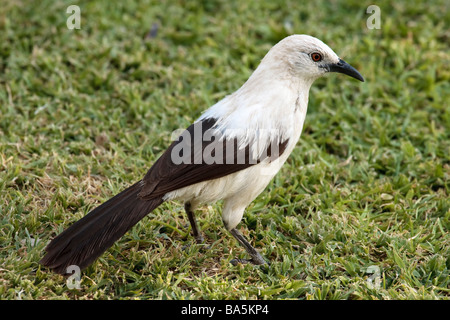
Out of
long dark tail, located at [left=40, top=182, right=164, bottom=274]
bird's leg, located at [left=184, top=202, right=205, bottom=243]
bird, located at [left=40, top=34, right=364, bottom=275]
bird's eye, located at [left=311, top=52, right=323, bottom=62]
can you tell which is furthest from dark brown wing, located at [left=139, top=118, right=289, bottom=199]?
bird's eye, located at [left=311, top=52, right=323, bottom=62]

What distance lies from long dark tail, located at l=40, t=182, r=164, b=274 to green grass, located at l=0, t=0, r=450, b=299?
0.58 feet

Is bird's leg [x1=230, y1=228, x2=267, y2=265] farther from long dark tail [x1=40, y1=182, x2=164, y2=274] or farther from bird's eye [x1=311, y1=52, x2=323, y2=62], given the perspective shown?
bird's eye [x1=311, y1=52, x2=323, y2=62]

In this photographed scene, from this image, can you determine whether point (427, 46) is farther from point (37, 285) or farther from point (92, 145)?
point (37, 285)

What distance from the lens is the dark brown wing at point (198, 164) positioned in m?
4.10

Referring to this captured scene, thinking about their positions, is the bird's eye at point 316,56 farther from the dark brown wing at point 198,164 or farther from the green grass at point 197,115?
the green grass at point 197,115

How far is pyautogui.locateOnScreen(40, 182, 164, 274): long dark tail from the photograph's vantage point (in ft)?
12.9

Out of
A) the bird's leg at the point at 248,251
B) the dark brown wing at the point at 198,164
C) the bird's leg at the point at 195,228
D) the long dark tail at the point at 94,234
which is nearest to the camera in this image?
the long dark tail at the point at 94,234

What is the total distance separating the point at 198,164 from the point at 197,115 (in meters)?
2.12

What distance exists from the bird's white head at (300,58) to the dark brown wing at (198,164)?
554mm

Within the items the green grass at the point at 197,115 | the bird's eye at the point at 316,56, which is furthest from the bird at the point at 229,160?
the green grass at the point at 197,115

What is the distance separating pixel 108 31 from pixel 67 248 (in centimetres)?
395

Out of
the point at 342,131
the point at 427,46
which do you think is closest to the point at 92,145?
the point at 342,131

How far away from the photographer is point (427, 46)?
718 cm

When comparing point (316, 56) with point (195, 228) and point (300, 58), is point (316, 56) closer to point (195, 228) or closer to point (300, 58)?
point (300, 58)
